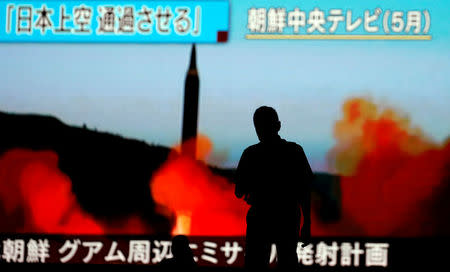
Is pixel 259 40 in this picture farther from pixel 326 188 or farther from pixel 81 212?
pixel 81 212

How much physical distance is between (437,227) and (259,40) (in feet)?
5.18

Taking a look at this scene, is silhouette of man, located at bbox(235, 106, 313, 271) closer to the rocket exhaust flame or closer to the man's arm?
the man's arm

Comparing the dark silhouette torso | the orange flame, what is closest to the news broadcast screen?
the orange flame

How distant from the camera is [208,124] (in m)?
5.25

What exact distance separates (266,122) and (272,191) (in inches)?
10.0

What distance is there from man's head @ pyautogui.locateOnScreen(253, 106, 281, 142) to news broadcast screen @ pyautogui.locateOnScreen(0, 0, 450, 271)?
208 centimetres

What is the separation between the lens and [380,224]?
201 inches

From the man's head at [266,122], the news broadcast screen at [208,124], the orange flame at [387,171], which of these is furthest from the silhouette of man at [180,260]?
the orange flame at [387,171]

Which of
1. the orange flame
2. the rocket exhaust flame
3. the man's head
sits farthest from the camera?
the rocket exhaust flame

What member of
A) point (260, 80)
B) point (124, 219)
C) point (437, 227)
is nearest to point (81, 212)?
point (124, 219)

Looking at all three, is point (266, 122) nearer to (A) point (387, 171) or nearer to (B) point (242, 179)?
(B) point (242, 179)

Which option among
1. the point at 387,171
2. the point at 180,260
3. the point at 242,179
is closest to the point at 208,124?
the point at 387,171

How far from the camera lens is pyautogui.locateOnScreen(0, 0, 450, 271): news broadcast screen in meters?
5.12

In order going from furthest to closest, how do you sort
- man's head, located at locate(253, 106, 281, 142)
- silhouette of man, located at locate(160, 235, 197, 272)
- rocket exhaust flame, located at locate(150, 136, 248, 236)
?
1. rocket exhaust flame, located at locate(150, 136, 248, 236)
2. man's head, located at locate(253, 106, 281, 142)
3. silhouette of man, located at locate(160, 235, 197, 272)
